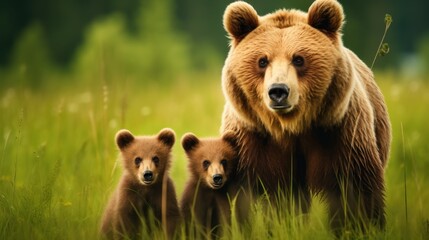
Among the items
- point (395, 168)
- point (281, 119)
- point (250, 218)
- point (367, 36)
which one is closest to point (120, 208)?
point (250, 218)

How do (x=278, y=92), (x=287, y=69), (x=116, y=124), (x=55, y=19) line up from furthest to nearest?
1. (x=55, y=19)
2. (x=116, y=124)
3. (x=287, y=69)
4. (x=278, y=92)

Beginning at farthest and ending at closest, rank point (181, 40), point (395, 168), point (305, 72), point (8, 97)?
point (181, 40), point (8, 97), point (395, 168), point (305, 72)

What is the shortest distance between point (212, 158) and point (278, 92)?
3.28ft

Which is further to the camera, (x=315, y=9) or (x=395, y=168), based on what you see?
(x=395, y=168)

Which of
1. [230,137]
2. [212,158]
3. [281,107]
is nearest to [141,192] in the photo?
[212,158]

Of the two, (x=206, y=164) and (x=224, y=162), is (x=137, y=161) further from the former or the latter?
(x=224, y=162)

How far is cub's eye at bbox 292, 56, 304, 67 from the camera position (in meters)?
4.87

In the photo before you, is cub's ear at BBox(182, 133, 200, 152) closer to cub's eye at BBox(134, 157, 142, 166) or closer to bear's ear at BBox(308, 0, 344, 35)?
cub's eye at BBox(134, 157, 142, 166)

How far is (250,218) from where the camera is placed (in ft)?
16.8

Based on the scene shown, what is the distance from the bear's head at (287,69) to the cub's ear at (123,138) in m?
0.87

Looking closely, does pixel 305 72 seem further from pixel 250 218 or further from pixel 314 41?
pixel 250 218

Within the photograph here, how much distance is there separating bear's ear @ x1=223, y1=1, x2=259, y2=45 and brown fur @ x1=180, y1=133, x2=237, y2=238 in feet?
2.69

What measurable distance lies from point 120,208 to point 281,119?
1346mm

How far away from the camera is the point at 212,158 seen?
212 inches
